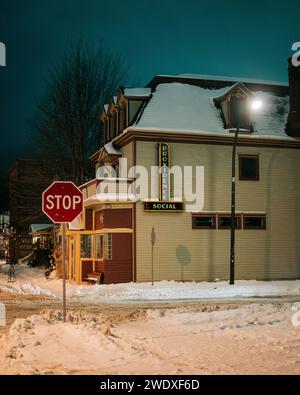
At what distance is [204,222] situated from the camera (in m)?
30.7

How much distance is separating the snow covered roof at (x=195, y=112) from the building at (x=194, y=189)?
0.06m

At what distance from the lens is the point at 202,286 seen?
27.9 metres

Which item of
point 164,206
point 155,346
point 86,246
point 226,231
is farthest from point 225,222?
point 155,346

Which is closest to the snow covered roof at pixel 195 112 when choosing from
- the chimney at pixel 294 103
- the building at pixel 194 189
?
the building at pixel 194 189

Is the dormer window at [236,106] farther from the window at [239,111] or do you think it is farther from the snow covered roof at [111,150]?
the snow covered roof at [111,150]

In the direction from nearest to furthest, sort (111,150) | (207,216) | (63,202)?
(63,202)
(207,216)
(111,150)

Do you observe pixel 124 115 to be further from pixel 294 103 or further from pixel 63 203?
pixel 63 203

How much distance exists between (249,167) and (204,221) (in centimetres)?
384

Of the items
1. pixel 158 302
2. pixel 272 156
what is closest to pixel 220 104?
pixel 272 156

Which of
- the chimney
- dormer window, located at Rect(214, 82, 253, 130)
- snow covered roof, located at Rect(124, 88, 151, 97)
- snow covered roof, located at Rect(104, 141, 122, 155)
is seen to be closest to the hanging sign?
snow covered roof, located at Rect(104, 141, 122, 155)

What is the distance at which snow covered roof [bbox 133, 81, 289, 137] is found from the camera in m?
30.4

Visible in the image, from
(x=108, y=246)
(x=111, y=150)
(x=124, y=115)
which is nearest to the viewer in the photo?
(x=108, y=246)
